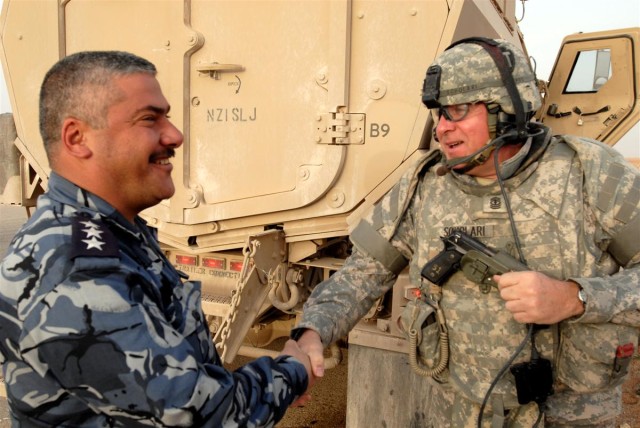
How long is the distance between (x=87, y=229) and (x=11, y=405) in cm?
41

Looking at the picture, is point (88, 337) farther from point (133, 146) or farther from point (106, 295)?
point (133, 146)

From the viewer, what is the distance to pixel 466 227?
202 cm

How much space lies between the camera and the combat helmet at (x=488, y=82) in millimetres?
1950

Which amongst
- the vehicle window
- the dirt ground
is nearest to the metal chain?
the vehicle window

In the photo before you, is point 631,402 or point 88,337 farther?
point 631,402

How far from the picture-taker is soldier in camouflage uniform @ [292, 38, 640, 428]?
1.80 meters

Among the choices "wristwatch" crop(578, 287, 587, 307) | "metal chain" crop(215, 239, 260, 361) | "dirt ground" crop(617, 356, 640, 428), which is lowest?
"dirt ground" crop(617, 356, 640, 428)

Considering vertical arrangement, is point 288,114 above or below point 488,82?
below

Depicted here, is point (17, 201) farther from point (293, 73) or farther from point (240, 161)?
point (293, 73)

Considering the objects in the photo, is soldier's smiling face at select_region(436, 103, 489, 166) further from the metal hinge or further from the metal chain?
the metal chain

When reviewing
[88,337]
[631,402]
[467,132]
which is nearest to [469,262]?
[467,132]

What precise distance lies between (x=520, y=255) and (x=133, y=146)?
130 cm

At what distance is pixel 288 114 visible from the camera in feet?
11.0

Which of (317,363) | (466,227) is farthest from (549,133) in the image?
(317,363)
